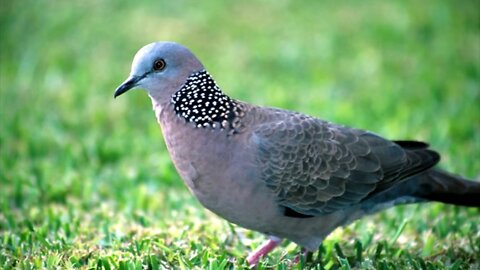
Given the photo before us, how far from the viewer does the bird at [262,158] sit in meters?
4.75

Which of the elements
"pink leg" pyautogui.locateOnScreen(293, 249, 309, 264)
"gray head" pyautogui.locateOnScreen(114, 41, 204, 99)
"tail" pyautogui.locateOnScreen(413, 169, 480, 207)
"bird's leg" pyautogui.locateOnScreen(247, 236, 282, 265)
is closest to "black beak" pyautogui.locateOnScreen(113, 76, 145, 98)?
"gray head" pyautogui.locateOnScreen(114, 41, 204, 99)

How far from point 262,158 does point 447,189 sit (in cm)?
144

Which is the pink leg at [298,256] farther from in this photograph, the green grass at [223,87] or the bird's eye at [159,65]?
the bird's eye at [159,65]

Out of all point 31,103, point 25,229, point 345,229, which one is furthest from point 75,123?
point 345,229

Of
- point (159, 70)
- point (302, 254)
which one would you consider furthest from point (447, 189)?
point (159, 70)

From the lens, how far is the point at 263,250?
5.14m

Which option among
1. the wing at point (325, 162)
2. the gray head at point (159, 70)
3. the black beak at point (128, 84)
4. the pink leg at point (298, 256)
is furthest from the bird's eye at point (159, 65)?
the pink leg at point (298, 256)

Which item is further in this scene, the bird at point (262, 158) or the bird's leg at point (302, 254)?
the bird's leg at point (302, 254)

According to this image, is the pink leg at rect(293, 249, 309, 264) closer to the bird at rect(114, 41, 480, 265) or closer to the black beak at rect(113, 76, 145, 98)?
the bird at rect(114, 41, 480, 265)

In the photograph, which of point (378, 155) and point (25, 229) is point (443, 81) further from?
point (25, 229)

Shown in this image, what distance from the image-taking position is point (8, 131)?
7.52 meters

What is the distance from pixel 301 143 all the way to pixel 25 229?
84.3 inches

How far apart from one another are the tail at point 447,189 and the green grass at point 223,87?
1.02 ft

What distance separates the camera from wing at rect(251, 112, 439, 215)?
4.90 metres
